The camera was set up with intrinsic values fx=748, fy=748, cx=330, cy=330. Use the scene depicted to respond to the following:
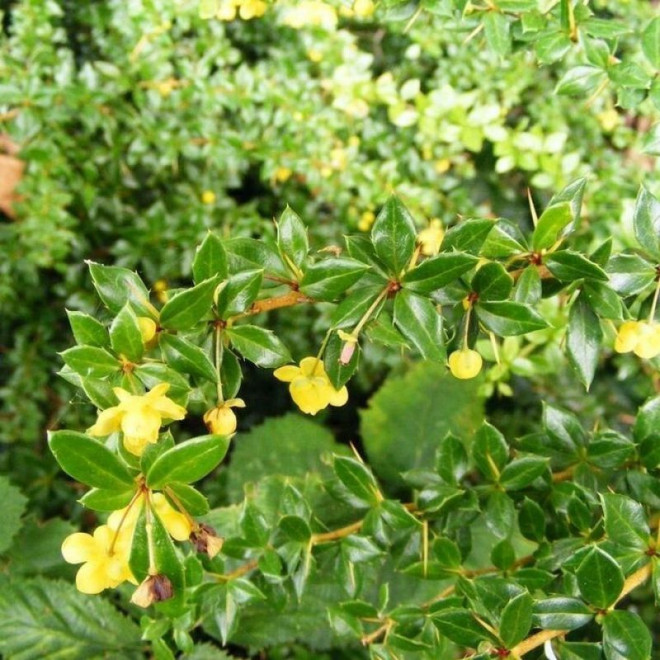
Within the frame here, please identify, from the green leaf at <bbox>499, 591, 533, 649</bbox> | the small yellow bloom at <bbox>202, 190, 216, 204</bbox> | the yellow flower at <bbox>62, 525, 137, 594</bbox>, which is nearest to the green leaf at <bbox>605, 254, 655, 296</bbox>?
the green leaf at <bbox>499, 591, 533, 649</bbox>

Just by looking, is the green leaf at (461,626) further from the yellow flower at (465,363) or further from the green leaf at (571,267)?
the green leaf at (571,267)

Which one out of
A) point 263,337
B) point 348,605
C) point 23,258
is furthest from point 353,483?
point 23,258

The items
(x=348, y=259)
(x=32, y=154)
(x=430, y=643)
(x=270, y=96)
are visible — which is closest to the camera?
(x=348, y=259)

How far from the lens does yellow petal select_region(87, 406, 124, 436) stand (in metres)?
0.63

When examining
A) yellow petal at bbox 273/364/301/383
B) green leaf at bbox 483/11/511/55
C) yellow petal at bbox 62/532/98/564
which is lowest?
yellow petal at bbox 62/532/98/564

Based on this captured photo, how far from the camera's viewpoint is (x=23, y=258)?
5.31 feet

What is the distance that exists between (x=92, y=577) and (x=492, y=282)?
0.47 m

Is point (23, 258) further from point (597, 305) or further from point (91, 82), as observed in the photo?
point (597, 305)

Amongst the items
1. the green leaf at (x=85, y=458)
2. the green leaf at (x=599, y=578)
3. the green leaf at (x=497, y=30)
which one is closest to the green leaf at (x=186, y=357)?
the green leaf at (x=85, y=458)

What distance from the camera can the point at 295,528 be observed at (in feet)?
3.38

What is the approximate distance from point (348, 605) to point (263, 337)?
0.48m

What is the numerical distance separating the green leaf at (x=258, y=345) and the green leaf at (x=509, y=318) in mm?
213

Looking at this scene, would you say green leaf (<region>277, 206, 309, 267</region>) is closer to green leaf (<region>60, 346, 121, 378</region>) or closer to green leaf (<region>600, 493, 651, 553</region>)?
green leaf (<region>60, 346, 121, 378</region>)

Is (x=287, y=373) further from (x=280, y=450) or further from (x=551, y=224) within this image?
(x=280, y=450)
